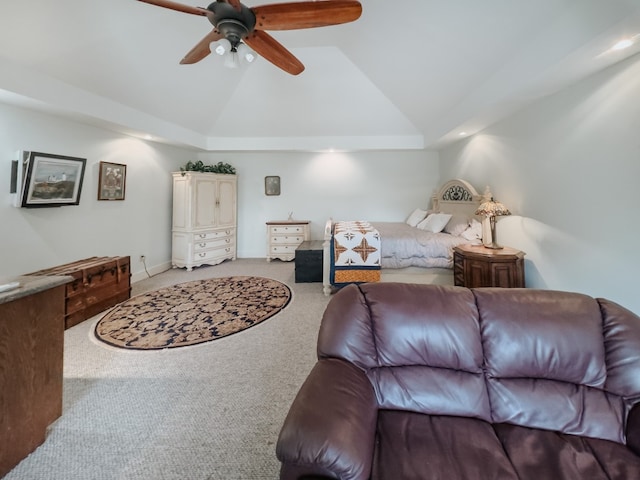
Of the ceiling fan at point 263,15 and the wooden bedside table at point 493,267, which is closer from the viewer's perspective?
the ceiling fan at point 263,15

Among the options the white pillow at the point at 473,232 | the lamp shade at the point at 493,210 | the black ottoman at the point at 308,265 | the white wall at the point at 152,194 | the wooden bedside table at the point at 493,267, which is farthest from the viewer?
the black ottoman at the point at 308,265

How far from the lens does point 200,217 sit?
5145mm

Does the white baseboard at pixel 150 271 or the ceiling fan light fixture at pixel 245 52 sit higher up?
the ceiling fan light fixture at pixel 245 52

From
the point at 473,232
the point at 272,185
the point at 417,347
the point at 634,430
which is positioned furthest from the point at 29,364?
the point at 272,185

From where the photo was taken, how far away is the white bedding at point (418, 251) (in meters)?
3.69

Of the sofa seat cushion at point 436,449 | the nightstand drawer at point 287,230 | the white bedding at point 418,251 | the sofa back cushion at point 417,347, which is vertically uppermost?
the nightstand drawer at point 287,230

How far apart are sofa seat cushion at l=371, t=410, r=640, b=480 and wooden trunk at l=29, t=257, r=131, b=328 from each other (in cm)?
334

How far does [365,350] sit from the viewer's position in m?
1.26

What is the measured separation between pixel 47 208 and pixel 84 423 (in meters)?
2.79

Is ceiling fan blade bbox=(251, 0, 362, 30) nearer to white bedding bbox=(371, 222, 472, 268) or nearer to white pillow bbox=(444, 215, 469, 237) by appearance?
white bedding bbox=(371, 222, 472, 268)

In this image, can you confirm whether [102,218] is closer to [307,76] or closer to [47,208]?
[47,208]

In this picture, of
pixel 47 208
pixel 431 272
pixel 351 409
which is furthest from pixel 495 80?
pixel 47 208

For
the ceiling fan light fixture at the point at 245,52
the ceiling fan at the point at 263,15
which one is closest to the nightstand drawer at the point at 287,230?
the ceiling fan light fixture at the point at 245,52

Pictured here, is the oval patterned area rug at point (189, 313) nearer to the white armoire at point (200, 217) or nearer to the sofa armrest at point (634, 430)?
the white armoire at point (200, 217)
